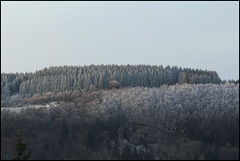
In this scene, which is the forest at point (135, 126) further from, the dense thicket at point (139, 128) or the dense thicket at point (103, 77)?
the dense thicket at point (103, 77)

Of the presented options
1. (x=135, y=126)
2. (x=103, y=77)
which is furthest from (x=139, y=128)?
(x=103, y=77)

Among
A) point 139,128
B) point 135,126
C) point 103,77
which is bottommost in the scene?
point 139,128

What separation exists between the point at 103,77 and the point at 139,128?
3871 cm

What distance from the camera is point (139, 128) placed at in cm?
3716

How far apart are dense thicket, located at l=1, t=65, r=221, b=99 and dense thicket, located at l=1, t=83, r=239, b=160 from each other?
26.1 metres

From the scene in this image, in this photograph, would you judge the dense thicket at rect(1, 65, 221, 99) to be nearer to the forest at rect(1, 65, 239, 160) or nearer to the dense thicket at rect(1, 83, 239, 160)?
the forest at rect(1, 65, 239, 160)

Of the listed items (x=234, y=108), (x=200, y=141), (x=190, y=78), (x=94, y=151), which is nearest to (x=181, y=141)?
(x=200, y=141)

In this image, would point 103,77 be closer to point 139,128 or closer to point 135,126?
point 135,126

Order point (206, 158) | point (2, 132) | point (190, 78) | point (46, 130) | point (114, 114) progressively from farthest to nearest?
point (190, 78), point (114, 114), point (46, 130), point (2, 132), point (206, 158)

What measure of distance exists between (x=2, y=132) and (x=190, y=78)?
54.4 metres

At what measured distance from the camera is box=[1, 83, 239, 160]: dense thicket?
103 feet

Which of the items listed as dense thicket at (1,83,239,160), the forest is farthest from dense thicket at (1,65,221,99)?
dense thicket at (1,83,239,160)

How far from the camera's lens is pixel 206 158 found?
29.5 m

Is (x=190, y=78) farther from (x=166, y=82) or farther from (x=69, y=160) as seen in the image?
(x=69, y=160)
